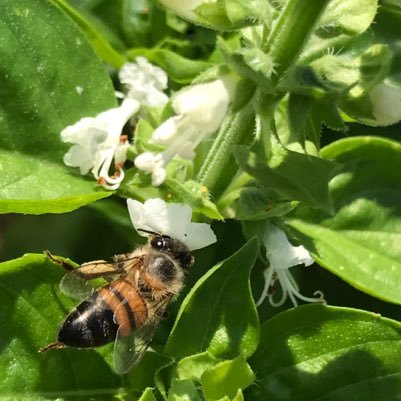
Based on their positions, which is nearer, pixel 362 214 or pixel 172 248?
pixel 172 248

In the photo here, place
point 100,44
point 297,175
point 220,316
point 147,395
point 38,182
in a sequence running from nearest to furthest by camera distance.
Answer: point 297,175 < point 147,395 < point 220,316 < point 38,182 < point 100,44

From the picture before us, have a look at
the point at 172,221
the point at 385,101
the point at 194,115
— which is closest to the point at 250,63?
the point at 194,115

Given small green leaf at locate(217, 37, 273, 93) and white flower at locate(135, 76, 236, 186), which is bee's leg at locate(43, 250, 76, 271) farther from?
small green leaf at locate(217, 37, 273, 93)

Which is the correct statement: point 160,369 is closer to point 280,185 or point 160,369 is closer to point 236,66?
point 280,185

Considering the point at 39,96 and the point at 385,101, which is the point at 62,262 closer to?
the point at 39,96

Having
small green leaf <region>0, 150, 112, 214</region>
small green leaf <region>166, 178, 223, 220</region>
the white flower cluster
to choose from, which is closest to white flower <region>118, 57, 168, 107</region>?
the white flower cluster

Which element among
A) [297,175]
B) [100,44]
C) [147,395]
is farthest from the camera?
[100,44]

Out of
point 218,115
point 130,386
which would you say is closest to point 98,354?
point 130,386

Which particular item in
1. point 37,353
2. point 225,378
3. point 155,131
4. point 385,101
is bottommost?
point 37,353
